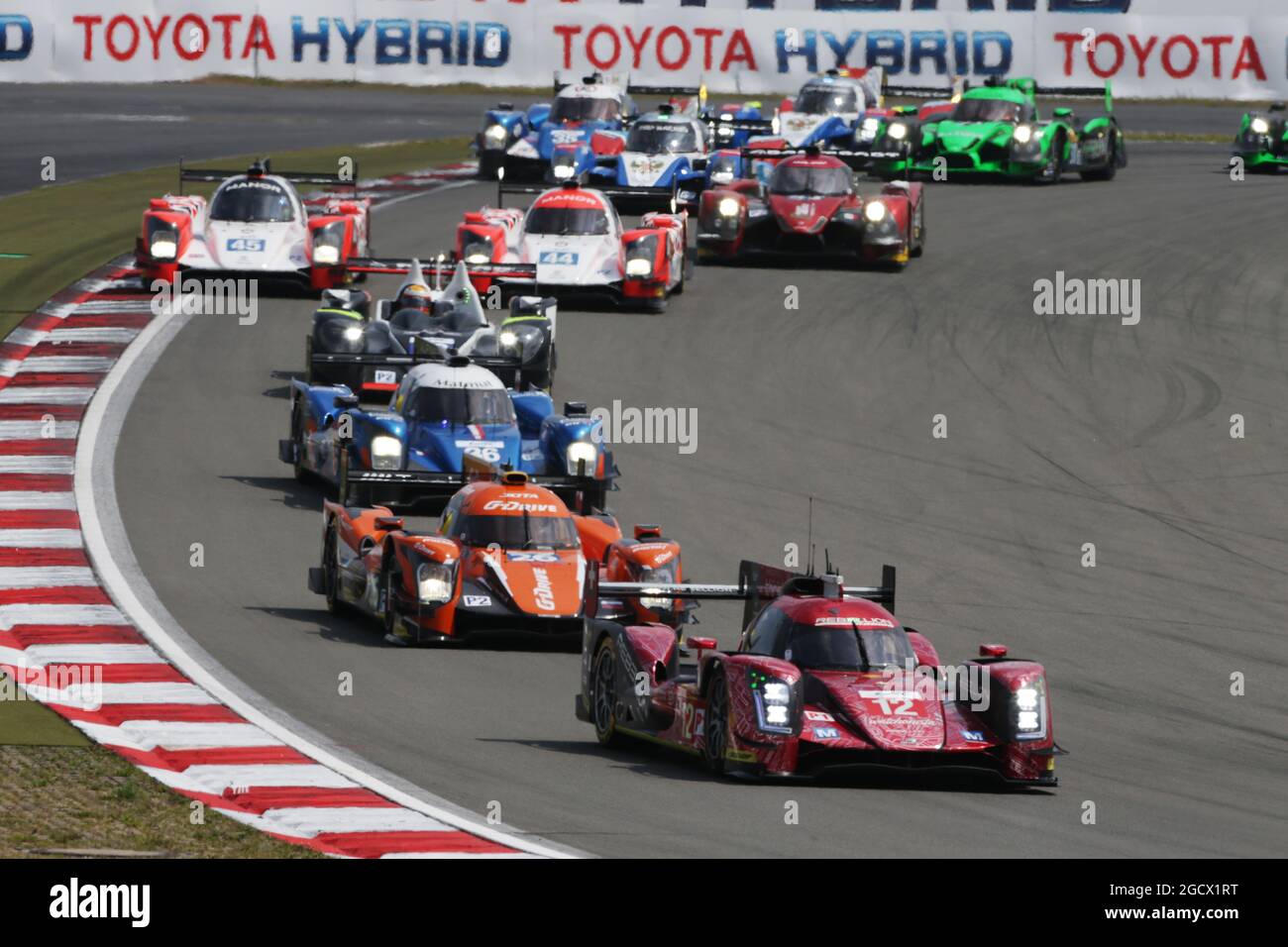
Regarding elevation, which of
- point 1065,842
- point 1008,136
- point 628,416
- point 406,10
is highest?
point 406,10

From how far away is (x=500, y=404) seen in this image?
25.4 m

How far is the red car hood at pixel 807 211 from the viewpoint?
37938mm

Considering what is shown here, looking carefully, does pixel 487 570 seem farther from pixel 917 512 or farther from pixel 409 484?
pixel 917 512

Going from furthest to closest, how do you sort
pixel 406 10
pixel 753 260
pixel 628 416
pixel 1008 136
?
pixel 406 10 → pixel 1008 136 → pixel 753 260 → pixel 628 416

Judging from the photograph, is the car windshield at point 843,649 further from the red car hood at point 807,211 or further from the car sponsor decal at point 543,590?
the red car hood at point 807,211

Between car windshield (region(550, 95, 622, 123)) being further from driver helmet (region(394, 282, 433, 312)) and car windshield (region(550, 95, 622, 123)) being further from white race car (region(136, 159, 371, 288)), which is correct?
driver helmet (region(394, 282, 433, 312))

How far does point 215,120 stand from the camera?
53594mm

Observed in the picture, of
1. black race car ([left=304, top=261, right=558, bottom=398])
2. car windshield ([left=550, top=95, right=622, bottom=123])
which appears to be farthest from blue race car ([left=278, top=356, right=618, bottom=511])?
car windshield ([left=550, top=95, right=622, bottom=123])

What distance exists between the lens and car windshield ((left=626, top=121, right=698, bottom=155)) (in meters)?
41.9

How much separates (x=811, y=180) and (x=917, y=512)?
1281cm
